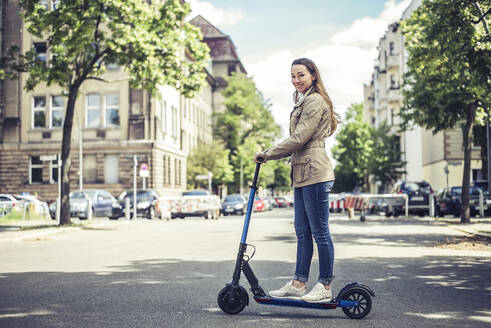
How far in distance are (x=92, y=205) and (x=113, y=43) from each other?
11.2 m

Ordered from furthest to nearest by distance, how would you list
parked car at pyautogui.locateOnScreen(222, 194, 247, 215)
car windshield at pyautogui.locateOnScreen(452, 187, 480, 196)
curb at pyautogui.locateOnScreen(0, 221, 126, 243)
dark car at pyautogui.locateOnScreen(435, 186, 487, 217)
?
parked car at pyautogui.locateOnScreen(222, 194, 247, 215) → car windshield at pyautogui.locateOnScreen(452, 187, 480, 196) → dark car at pyautogui.locateOnScreen(435, 186, 487, 217) → curb at pyautogui.locateOnScreen(0, 221, 126, 243)

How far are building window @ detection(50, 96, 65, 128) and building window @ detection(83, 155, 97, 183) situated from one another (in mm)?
3549

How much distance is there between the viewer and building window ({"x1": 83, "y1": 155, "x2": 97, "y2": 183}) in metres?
47.3

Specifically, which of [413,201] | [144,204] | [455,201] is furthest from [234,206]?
[455,201]


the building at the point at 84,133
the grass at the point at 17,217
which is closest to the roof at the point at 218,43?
the building at the point at 84,133

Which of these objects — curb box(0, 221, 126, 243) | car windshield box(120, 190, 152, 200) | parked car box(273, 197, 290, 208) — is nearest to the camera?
curb box(0, 221, 126, 243)

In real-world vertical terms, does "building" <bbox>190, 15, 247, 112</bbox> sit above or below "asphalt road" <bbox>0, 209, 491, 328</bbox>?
above

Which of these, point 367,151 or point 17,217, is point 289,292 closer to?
point 17,217

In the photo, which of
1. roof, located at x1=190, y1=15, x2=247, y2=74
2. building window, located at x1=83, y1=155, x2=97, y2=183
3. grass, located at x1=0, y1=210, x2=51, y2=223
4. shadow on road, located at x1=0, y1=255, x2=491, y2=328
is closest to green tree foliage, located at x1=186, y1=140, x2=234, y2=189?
building window, located at x1=83, y1=155, x2=97, y2=183

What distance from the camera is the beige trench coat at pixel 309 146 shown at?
554 cm

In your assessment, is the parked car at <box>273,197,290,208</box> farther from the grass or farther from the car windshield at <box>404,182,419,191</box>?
the grass

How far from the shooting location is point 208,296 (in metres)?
6.70

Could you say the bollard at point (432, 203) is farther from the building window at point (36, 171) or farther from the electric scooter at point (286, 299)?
the building window at point (36, 171)

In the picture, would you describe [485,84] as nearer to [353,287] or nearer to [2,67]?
[353,287]
